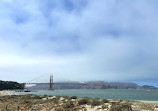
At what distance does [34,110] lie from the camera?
20.3 m

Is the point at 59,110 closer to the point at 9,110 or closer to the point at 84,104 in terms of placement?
the point at 84,104

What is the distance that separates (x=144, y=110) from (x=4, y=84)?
551ft

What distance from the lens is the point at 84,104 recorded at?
21953 mm

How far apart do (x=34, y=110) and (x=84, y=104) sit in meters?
5.72

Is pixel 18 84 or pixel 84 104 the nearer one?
pixel 84 104

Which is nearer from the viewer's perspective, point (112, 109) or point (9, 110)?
point (112, 109)

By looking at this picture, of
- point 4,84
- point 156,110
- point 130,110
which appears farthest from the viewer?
point 4,84

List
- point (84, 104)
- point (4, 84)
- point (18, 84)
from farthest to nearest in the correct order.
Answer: point (18, 84) < point (4, 84) < point (84, 104)

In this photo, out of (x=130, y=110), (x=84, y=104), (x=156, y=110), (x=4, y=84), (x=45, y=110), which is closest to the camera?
(x=130, y=110)

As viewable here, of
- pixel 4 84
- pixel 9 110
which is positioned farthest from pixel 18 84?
pixel 9 110

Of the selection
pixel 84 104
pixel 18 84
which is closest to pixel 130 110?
pixel 84 104

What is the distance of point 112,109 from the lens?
54.2ft

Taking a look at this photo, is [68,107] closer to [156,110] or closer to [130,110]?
[130,110]

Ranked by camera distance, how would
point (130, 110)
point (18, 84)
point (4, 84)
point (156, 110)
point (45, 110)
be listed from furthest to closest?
1. point (18, 84)
2. point (4, 84)
3. point (45, 110)
4. point (156, 110)
5. point (130, 110)
